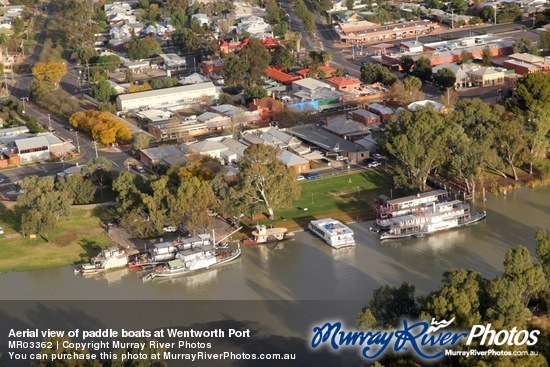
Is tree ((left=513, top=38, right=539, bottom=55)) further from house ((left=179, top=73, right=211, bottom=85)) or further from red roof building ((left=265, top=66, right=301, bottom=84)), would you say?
house ((left=179, top=73, right=211, bottom=85))

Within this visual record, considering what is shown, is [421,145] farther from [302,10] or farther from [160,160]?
[302,10]

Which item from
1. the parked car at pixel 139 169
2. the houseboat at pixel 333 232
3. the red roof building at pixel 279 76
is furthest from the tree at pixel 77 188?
the red roof building at pixel 279 76

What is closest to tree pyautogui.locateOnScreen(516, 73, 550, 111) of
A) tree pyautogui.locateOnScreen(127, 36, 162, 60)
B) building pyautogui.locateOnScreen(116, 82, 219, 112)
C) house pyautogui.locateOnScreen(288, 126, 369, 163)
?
house pyautogui.locateOnScreen(288, 126, 369, 163)

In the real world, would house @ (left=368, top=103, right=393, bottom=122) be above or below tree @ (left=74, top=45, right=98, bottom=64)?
below

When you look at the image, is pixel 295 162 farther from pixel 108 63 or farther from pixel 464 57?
pixel 108 63

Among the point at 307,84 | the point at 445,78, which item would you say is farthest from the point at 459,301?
the point at 307,84

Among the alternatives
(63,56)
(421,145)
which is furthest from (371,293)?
(63,56)

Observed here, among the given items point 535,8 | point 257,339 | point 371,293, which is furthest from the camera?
point 535,8
